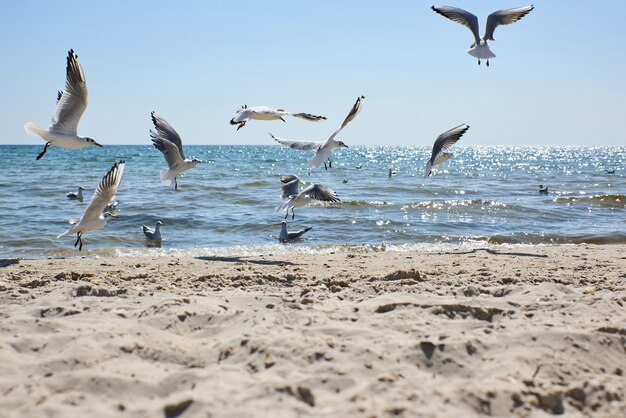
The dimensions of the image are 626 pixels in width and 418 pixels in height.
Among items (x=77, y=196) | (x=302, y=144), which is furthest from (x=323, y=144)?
(x=77, y=196)

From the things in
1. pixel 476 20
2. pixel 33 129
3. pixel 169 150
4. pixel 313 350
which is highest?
pixel 476 20

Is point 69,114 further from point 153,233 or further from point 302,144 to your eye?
point 302,144

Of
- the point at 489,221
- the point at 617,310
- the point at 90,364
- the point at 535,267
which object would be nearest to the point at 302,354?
the point at 90,364

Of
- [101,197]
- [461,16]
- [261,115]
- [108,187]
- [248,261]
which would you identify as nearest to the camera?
[108,187]

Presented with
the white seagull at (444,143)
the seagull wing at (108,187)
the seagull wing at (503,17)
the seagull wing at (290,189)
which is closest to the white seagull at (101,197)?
the seagull wing at (108,187)

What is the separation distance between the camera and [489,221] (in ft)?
40.9

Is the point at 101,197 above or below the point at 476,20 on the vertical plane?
below

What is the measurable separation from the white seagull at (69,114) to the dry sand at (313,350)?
7.79ft

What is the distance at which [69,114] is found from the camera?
271 inches

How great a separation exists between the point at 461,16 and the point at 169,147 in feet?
15.9

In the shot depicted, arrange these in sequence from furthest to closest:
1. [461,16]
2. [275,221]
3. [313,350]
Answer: [275,221]
[461,16]
[313,350]

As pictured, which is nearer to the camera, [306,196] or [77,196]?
[306,196]

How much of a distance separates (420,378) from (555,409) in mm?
565

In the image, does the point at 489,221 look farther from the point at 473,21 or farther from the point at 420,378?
the point at 420,378
